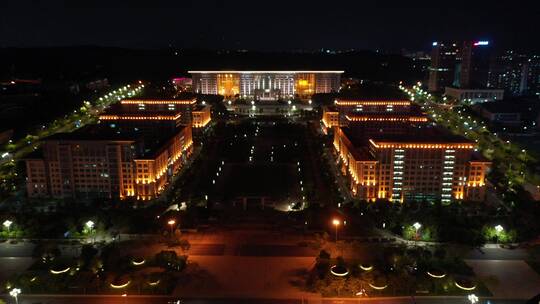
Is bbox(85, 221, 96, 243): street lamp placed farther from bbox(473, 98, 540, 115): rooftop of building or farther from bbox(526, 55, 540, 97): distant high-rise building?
bbox(526, 55, 540, 97): distant high-rise building

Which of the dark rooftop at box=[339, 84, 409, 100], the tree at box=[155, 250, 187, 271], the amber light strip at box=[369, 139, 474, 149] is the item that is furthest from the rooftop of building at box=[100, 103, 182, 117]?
the tree at box=[155, 250, 187, 271]

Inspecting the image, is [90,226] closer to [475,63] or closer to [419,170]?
[419,170]

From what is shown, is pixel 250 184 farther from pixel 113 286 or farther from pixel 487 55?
pixel 487 55

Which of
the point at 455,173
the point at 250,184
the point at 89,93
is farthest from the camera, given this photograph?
the point at 89,93

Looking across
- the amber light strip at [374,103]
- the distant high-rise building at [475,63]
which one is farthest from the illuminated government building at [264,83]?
the amber light strip at [374,103]

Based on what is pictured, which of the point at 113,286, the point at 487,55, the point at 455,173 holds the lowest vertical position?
the point at 113,286

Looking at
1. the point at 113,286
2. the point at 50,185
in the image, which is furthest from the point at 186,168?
the point at 113,286

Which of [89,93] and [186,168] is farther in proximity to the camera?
[89,93]

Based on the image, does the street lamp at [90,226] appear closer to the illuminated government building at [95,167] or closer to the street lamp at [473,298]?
the illuminated government building at [95,167]
